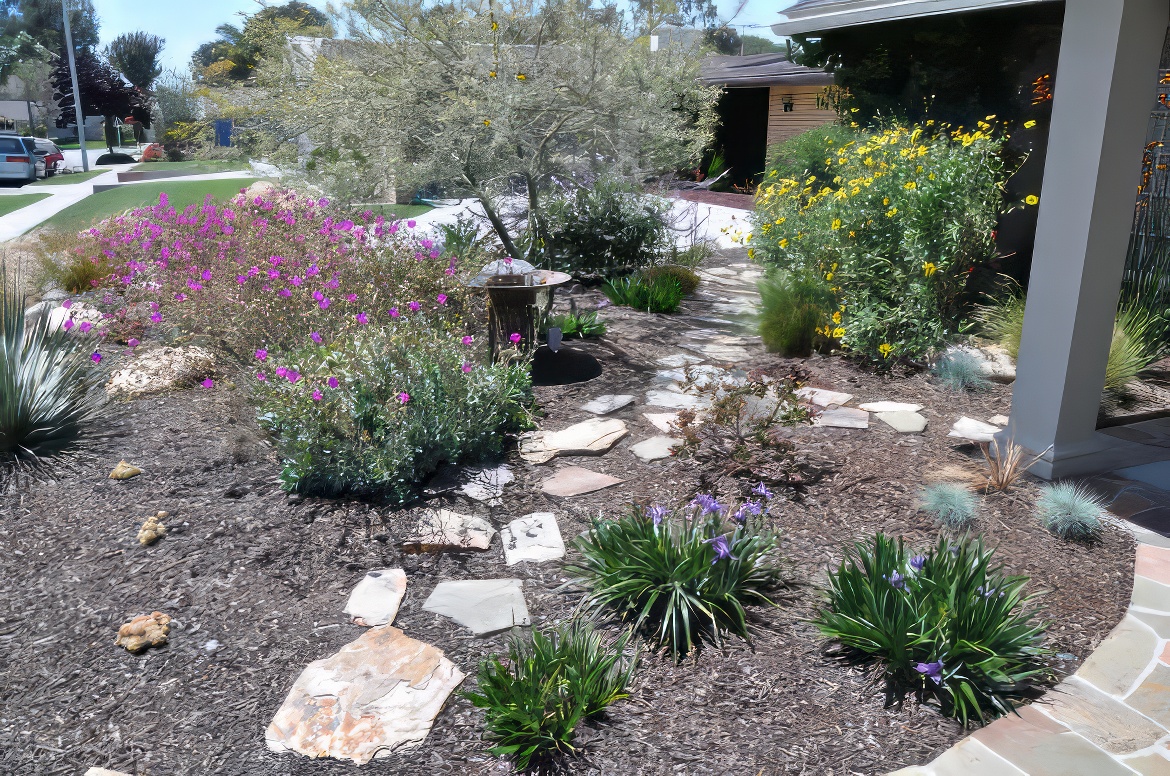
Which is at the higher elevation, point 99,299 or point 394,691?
point 99,299

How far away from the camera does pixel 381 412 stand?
4250 millimetres

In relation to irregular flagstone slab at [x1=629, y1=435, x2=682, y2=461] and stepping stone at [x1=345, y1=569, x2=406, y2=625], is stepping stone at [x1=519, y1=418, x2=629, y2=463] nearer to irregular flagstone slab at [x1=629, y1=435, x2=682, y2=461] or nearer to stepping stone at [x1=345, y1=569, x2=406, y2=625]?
irregular flagstone slab at [x1=629, y1=435, x2=682, y2=461]

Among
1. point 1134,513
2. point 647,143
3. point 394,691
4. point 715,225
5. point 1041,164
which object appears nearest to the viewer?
point 394,691

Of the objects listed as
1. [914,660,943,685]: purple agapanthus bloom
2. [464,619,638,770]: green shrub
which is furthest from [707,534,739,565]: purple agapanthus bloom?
[914,660,943,685]: purple agapanthus bloom

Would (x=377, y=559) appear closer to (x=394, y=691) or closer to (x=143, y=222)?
(x=394, y=691)

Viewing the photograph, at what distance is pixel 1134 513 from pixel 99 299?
27.0ft

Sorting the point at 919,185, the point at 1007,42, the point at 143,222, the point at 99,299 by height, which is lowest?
the point at 99,299

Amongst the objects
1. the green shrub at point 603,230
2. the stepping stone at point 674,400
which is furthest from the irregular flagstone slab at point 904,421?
the green shrub at point 603,230

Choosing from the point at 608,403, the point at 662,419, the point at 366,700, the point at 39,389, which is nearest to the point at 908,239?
the point at 662,419

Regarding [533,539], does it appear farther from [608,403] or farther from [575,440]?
[608,403]

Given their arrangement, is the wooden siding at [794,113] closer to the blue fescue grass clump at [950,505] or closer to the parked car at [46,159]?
the blue fescue grass clump at [950,505]

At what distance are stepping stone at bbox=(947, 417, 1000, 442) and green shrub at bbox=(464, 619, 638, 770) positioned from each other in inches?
120

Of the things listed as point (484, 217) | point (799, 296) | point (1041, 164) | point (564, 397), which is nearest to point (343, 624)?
point (564, 397)

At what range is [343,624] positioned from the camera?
10.7ft
